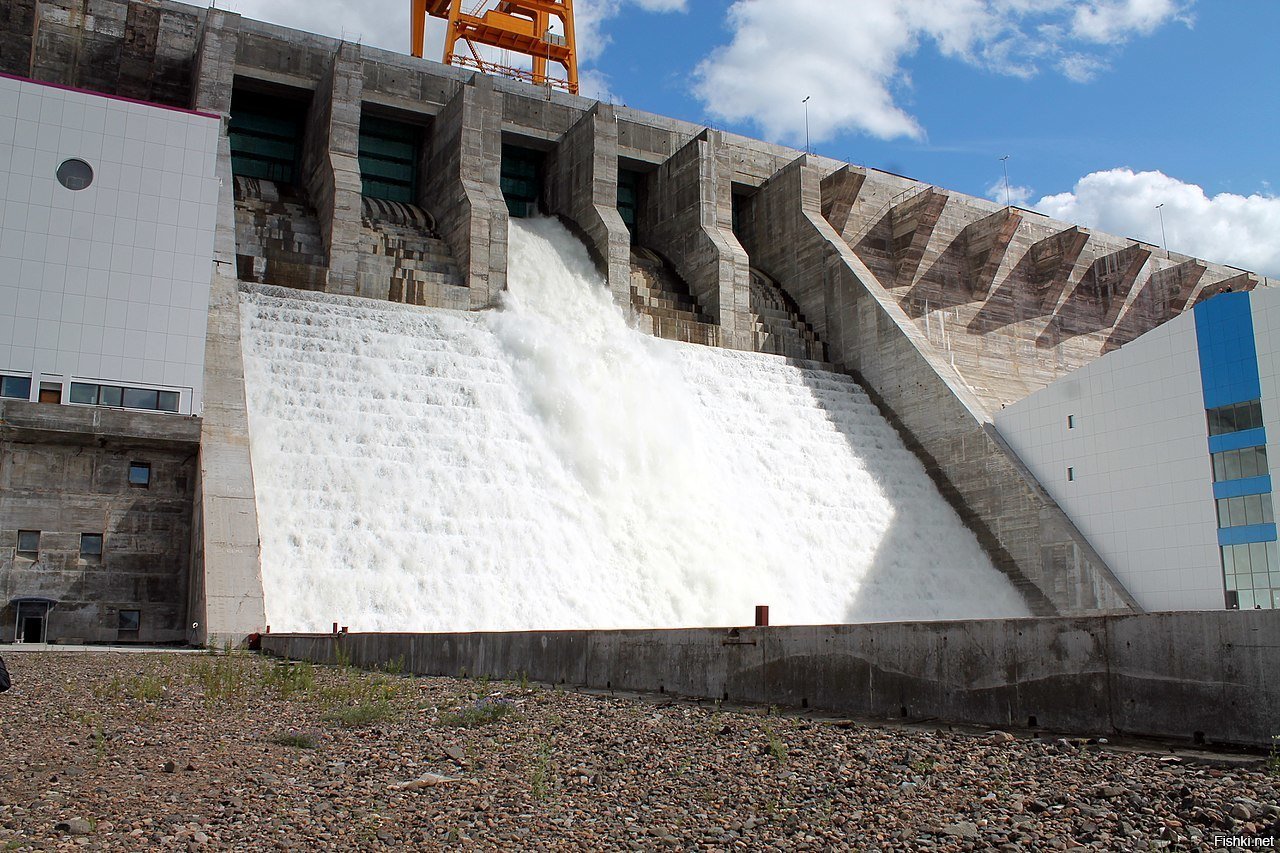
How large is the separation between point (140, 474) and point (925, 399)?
15.5 m

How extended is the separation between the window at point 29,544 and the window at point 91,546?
58 cm

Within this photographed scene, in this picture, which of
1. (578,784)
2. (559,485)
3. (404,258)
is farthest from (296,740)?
(404,258)

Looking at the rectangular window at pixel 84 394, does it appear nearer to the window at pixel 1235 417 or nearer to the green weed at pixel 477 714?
the green weed at pixel 477 714

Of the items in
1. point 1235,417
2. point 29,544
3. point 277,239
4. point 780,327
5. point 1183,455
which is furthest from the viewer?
point 780,327

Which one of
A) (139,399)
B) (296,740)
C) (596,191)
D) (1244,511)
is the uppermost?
(596,191)

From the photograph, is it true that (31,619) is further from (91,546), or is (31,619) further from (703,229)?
(703,229)

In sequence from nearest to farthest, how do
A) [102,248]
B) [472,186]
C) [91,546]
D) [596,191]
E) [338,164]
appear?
[91,546]
[102,248]
[338,164]
[472,186]
[596,191]

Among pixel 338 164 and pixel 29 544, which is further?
pixel 338 164

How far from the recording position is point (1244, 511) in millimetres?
17672

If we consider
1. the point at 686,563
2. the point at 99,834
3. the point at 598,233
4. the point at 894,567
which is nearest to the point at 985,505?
the point at 894,567

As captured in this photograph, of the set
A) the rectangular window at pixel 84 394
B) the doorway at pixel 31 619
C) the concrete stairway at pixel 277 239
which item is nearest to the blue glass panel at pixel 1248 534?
the concrete stairway at pixel 277 239

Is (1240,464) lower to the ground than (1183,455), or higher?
lower

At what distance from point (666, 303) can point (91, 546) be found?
14643mm

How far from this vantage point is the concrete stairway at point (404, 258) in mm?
22109
